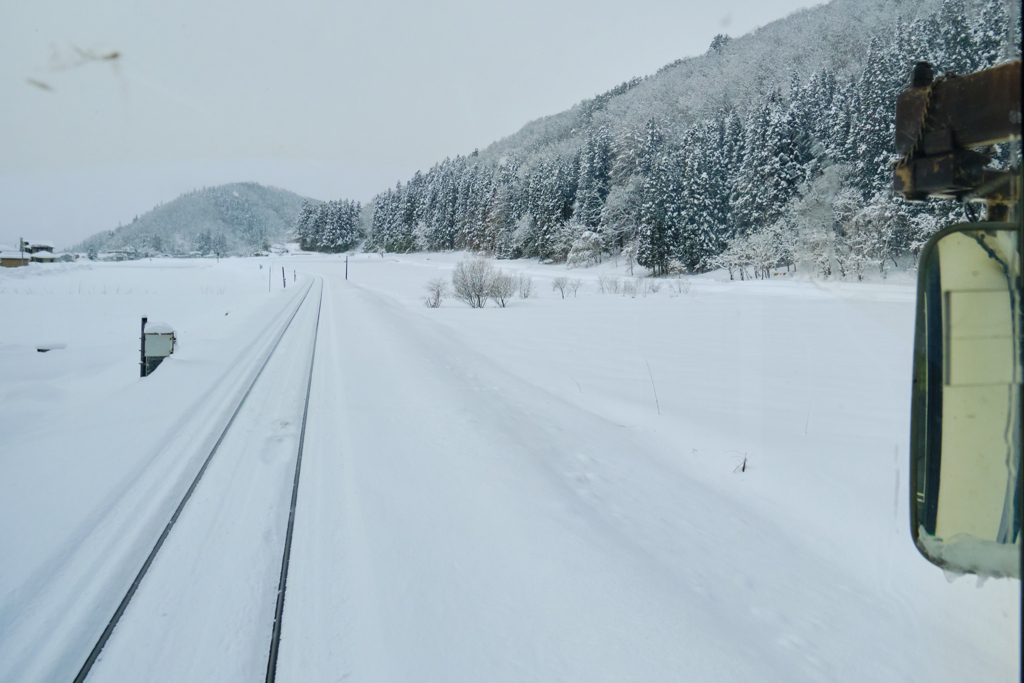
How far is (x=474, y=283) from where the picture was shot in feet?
73.0

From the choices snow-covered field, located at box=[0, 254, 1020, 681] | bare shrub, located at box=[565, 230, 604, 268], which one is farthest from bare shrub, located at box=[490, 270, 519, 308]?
bare shrub, located at box=[565, 230, 604, 268]

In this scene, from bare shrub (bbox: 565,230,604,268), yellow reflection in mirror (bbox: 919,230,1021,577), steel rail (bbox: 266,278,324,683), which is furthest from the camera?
bare shrub (bbox: 565,230,604,268)

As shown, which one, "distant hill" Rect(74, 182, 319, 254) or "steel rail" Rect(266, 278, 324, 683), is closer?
"steel rail" Rect(266, 278, 324, 683)

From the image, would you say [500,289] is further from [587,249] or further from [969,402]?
[587,249]

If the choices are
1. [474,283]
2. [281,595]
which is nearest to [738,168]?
[474,283]

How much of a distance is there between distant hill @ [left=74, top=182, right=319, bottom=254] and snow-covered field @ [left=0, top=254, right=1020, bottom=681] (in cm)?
10864

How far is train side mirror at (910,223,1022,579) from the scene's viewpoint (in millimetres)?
987

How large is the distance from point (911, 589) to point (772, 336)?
8396 mm

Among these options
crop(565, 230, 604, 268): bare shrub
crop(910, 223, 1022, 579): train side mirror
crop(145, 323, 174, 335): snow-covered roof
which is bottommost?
crop(145, 323, 174, 335): snow-covered roof

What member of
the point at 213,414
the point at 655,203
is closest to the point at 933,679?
the point at 213,414

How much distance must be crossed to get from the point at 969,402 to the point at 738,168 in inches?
1226

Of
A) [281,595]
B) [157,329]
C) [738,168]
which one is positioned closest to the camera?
[281,595]

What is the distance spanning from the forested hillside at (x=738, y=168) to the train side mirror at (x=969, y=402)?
518 mm

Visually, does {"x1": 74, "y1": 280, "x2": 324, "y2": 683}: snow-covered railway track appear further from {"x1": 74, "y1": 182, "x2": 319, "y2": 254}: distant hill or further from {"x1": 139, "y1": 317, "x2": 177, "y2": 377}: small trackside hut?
{"x1": 74, "y1": 182, "x2": 319, "y2": 254}: distant hill
